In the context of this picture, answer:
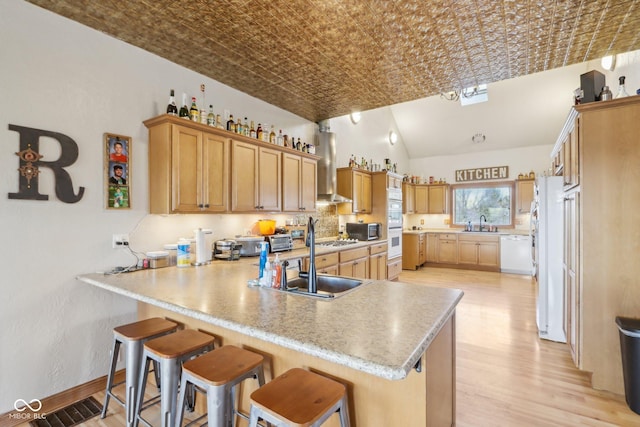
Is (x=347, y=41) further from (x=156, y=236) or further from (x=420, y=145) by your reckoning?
(x=420, y=145)

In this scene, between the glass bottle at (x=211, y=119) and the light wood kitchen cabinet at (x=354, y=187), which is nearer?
the glass bottle at (x=211, y=119)

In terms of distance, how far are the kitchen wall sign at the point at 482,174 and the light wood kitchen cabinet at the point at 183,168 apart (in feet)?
22.3

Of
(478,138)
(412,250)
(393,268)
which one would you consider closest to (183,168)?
(393,268)

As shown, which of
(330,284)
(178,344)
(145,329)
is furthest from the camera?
(330,284)

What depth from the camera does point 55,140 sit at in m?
2.18

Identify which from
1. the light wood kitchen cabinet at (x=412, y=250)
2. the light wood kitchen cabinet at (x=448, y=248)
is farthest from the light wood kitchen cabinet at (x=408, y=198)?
the light wood kitchen cabinet at (x=448, y=248)

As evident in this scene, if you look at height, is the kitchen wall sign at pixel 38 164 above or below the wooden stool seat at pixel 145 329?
above

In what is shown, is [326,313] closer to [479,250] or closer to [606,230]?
[606,230]

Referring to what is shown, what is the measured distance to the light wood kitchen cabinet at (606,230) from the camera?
7.19ft

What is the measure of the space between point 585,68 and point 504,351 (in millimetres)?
5469

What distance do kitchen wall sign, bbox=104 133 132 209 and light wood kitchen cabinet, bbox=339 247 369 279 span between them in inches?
104

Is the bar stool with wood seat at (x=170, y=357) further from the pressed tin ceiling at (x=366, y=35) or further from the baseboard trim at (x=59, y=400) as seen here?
the pressed tin ceiling at (x=366, y=35)

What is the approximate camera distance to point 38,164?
2.10 meters

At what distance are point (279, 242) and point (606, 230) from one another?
3.00 m
